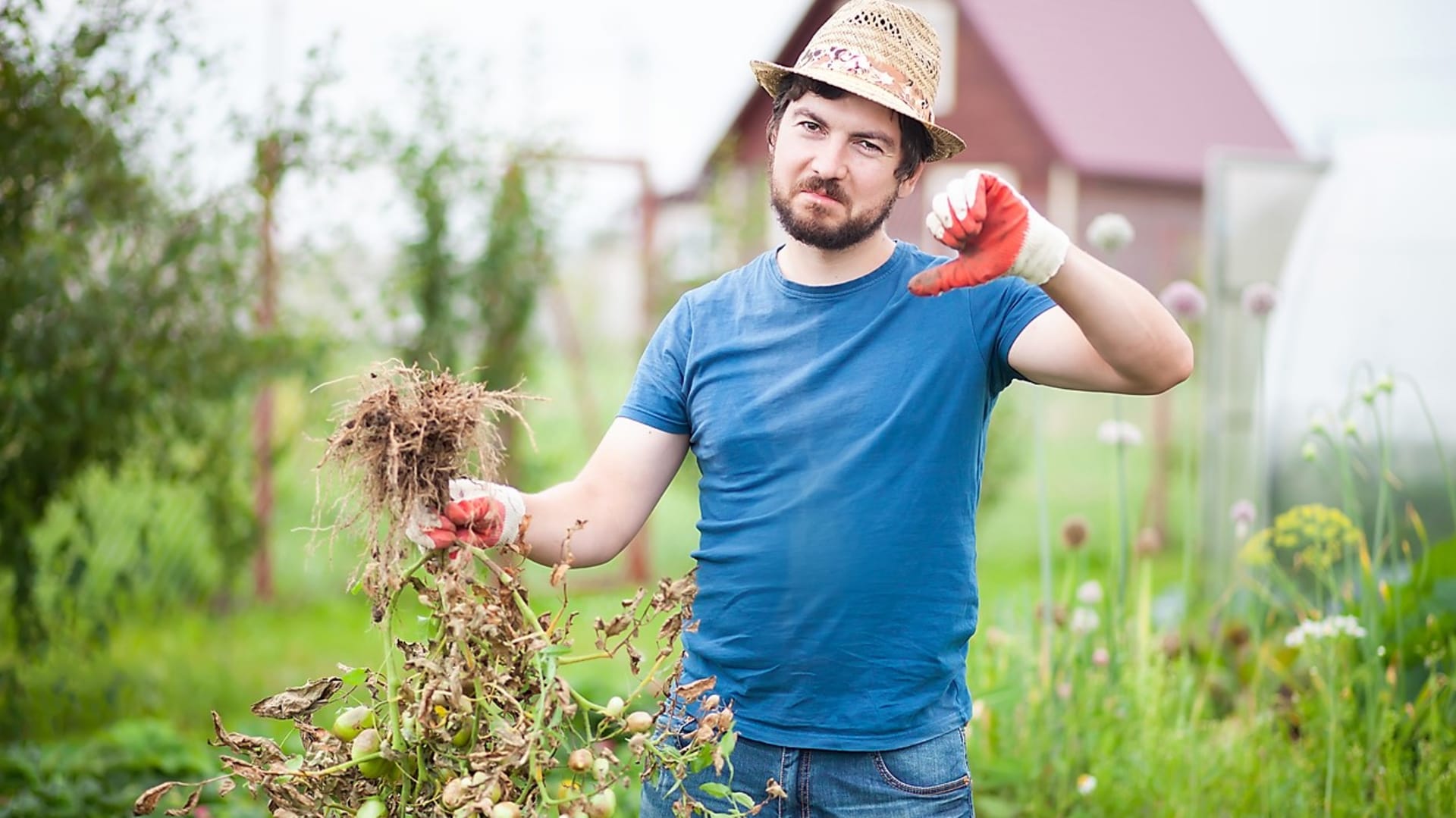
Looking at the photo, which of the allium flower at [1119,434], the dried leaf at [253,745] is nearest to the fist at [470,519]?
the dried leaf at [253,745]

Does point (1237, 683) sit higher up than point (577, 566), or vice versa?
point (577, 566)

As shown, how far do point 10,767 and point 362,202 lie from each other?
9.25 ft

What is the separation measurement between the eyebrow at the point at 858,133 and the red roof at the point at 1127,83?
963cm

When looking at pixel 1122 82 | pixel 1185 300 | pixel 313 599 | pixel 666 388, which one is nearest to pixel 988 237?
pixel 666 388

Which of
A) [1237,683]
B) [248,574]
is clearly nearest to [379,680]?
[1237,683]

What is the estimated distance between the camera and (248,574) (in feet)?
19.8

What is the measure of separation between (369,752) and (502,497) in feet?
1.43

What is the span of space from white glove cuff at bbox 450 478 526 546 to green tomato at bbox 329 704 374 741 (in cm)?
27

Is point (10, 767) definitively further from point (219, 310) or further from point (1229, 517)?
point (1229, 517)

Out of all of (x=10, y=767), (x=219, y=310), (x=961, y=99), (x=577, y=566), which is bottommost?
(x=10, y=767)

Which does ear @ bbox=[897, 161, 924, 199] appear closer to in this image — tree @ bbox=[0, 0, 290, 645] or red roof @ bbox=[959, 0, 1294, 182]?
tree @ bbox=[0, 0, 290, 645]

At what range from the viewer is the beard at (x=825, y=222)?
5.99 ft

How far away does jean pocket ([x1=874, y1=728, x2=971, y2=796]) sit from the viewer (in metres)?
1.81

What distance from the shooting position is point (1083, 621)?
318cm
